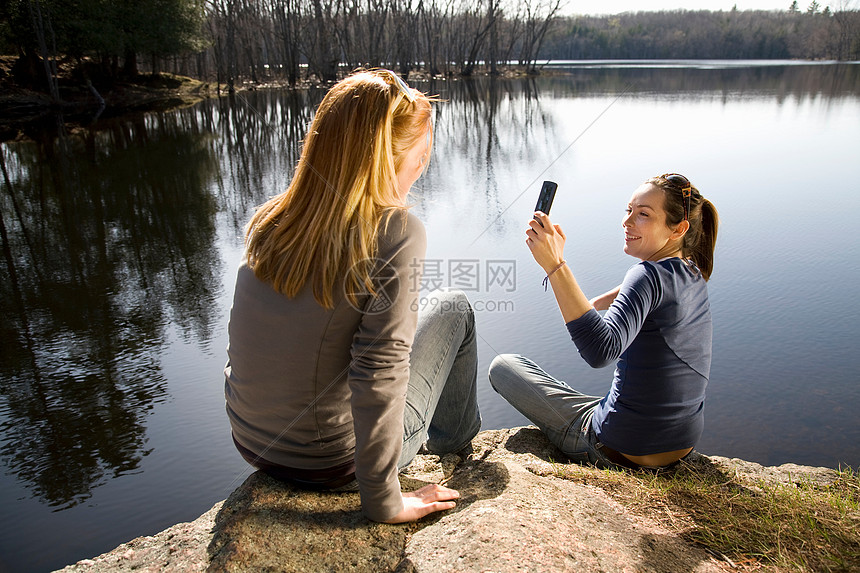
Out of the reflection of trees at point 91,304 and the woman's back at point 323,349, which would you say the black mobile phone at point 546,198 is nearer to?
the woman's back at point 323,349

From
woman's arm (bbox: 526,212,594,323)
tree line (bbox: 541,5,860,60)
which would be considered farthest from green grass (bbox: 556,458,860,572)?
tree line (bbox: 541,5,860,60)

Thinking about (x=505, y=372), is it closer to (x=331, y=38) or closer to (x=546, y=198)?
(x=546, y=198)

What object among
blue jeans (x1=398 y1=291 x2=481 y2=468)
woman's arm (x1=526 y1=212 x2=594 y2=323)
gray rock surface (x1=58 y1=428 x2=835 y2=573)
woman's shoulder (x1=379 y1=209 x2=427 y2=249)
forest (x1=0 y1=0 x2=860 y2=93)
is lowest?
gray rock surface (x1=58 y1=428 x2=835 y2=573)

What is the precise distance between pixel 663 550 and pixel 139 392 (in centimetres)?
231

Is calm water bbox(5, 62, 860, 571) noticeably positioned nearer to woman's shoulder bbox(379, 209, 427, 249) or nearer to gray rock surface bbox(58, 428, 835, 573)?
woman's shoulder bbox(379, 209, 427, 249)

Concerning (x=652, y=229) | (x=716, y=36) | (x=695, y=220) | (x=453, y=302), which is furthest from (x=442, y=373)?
(x=716, y=36)

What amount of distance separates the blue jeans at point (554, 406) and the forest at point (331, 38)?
62.0 feet

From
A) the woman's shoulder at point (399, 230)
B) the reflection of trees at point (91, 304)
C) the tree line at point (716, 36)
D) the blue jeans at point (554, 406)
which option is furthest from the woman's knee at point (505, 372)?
the tree line at point (716, 36)

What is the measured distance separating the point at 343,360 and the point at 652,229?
3.37ft

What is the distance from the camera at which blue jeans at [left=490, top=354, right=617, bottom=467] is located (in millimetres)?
1987

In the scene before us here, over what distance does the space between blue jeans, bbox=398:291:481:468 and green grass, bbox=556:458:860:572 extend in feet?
1.17

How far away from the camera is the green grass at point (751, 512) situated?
1345mm

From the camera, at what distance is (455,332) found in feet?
5.64

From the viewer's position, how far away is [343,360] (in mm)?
1302
